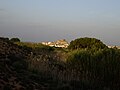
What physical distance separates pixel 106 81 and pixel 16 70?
396cm

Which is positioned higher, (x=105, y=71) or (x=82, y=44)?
(x=82, y=44)

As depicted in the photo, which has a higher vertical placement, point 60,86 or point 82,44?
point 82,44

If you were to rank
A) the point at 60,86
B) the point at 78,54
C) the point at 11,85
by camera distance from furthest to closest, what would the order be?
1. the point at 78,54
2. the point at 60,86
3. the point at 11,85

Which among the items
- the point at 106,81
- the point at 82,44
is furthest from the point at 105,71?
the point at 82,44

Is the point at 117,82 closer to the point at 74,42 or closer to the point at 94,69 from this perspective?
the point at 94,69

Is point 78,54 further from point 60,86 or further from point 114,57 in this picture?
point 60,86

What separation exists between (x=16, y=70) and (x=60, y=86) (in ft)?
9.24

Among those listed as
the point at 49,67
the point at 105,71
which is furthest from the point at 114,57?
the point at 49,67

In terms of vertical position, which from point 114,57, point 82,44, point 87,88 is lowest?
point 87,88

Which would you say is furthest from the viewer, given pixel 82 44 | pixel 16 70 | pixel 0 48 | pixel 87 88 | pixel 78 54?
pixel 82 44

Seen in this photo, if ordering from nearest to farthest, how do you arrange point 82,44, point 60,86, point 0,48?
point 60,86, point 0,48, point 82,44

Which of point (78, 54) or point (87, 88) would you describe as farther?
point (78, 54)

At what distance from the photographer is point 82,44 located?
141ft

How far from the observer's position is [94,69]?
16797 millimetres
